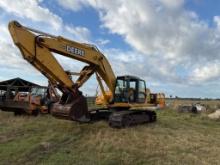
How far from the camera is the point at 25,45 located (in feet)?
43.4

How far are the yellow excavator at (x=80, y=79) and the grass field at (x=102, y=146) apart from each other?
0.86 m

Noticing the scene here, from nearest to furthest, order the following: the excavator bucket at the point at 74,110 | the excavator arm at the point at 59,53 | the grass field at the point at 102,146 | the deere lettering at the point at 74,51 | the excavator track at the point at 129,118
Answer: the grass field at the point at 102,146
the excavator arm at the point at 59,53
the excavator bucket at the point at 74,110
the deere lettering at the point at 74,51
the excavator track at the point at 129,118

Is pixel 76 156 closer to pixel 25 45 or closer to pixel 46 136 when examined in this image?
pixel 46 136

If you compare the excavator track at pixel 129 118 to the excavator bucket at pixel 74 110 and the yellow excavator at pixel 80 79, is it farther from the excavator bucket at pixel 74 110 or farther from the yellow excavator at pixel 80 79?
the excavator bucket at pixel 74 110

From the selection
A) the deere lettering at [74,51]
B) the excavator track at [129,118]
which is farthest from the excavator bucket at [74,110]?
the deere lettering at [74,51]

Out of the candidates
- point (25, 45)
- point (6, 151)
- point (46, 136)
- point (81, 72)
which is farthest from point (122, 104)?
point (6, 151)

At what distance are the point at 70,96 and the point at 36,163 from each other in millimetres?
5068

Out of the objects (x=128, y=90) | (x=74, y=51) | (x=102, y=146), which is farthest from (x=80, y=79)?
(x=102, y=146)

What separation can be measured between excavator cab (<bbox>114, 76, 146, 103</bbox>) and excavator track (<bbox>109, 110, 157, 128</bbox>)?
0.66 meters

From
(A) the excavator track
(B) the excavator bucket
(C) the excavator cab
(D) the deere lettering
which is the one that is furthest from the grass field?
(D) the deere lettering

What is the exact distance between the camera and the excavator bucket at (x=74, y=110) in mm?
14141

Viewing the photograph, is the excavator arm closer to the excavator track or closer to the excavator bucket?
the excavator bucket

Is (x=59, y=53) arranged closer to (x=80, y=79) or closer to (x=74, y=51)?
(x=74, y=51)

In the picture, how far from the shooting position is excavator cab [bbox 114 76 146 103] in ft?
55.2
